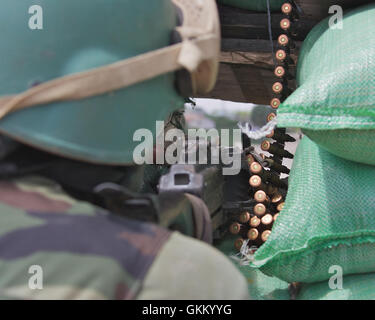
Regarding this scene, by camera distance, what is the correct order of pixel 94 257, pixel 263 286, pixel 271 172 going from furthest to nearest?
pixel 271 172 < pixel 263 286 < pixel 94 257

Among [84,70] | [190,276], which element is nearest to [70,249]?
[190,276]

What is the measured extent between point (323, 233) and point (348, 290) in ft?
0.48

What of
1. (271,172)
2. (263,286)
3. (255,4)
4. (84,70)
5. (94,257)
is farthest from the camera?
(255,4)

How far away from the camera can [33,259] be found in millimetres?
654

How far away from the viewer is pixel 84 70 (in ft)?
2.58

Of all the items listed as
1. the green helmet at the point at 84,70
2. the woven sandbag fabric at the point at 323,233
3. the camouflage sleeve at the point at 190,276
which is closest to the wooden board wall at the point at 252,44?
the woven sandbag fabric at the point at 323,233

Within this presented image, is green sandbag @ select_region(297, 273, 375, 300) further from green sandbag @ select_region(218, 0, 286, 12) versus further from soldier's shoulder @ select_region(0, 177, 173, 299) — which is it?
green sandbag @ select_region(218, 0, 286, 12)

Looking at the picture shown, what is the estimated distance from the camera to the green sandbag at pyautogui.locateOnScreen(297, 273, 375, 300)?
1256 mm

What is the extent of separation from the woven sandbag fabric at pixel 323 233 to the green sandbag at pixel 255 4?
2.27 ft

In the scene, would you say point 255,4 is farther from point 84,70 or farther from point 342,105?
point 84,70

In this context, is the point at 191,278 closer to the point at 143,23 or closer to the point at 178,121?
the point at 143,23

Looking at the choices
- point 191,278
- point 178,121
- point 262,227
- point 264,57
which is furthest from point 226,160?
point 191,278

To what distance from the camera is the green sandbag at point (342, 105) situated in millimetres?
1242
